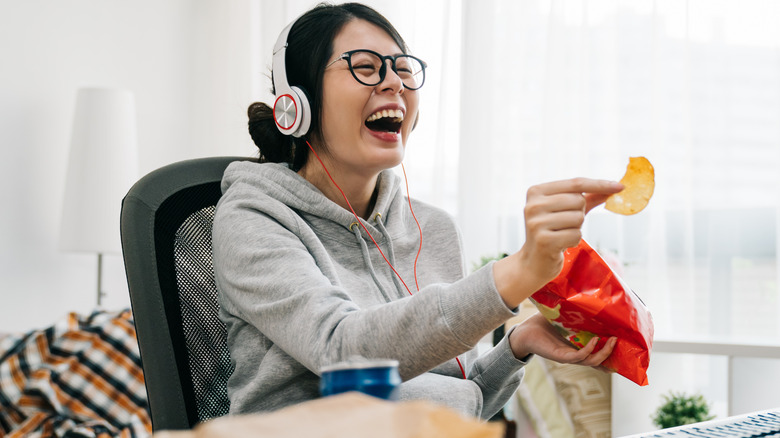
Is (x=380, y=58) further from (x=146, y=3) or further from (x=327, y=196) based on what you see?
(x=146, y=3)

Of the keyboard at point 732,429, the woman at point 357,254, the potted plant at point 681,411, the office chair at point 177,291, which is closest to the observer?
the keyboard at point 732,429

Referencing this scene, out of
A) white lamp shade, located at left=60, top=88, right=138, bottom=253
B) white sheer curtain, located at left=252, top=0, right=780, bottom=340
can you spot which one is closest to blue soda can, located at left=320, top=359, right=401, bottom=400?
white lamp shade, located at left=60, top=88, right=138, bottom=253

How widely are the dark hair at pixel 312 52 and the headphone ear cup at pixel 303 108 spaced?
0.03 metres

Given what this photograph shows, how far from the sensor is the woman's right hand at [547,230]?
703 millimetres

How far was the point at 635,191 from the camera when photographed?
0.78 meters

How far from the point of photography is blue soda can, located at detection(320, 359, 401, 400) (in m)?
0.44

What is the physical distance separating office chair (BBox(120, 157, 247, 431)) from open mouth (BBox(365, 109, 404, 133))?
26 cm

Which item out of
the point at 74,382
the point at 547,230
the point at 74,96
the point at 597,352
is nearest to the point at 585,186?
the point at 547,230

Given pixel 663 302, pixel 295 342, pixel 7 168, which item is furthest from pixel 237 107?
pixel 295 342

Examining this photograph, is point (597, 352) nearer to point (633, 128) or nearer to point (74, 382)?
point (74, 382)

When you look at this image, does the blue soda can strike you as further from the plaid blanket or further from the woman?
the plaid blanket

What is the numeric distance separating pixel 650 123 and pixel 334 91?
1.93 meters

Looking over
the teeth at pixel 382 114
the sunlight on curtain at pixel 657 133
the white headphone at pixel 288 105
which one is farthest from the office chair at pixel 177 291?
the sunlight on curtain at pixel 657 133

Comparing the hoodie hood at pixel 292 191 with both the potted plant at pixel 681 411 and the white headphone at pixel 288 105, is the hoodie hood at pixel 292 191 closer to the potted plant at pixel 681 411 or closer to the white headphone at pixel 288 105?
the white headphone at pixel 288 105
